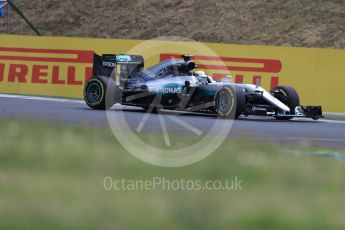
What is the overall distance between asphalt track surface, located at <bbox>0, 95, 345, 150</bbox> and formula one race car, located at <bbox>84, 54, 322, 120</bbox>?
0.25m

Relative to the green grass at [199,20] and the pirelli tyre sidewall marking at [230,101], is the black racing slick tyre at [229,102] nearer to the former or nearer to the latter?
the pirelli tyre sidewall marking at [230,101]

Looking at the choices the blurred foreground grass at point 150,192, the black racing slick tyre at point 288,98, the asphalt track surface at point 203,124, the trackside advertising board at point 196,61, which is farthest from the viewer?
the trackside advertising board at point 196,61

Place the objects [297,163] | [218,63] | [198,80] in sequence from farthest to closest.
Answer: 1. [218,63]
2. [198,80]
3. [297,163]

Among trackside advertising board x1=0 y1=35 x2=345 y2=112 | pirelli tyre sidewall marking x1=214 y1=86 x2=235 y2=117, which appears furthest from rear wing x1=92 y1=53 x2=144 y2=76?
trackside advertising board x1=0 y1=35 x2=345 y2=112

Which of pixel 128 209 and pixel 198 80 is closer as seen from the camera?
pixel 128 209

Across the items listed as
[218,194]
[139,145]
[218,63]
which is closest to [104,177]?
[218,194]

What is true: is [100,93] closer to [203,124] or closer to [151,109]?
[151,109]

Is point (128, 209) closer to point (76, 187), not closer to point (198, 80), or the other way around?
point (76, 187)

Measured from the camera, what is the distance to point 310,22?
92.1 ft

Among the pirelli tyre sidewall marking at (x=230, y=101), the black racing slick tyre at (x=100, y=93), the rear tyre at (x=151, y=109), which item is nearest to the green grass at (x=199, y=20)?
the rear tyre at (x=151, y=109)

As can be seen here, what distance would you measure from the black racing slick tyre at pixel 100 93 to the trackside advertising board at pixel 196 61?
152 inches

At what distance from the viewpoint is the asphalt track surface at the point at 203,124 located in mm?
11594

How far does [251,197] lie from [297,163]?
2004 millimetres

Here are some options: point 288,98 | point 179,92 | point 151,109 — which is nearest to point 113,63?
point 151,109
